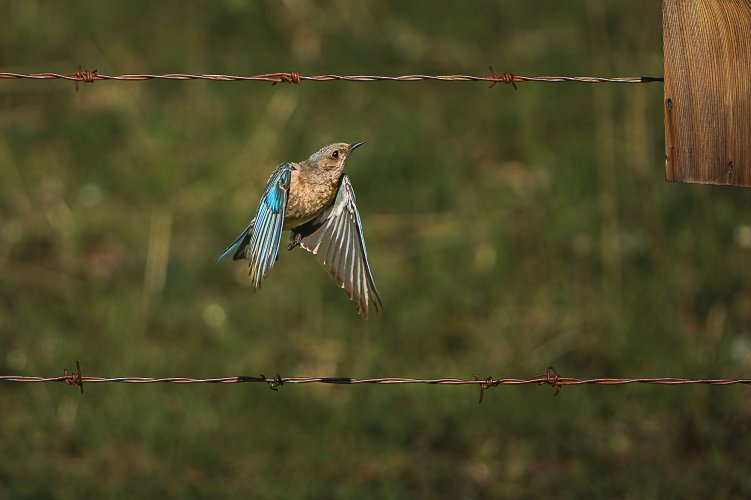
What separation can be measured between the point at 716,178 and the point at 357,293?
1.32m

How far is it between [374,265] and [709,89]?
415 cm

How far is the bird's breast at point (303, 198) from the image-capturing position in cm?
434

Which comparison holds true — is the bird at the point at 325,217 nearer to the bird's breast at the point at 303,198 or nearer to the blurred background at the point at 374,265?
the bird's breast at the point at 303,198

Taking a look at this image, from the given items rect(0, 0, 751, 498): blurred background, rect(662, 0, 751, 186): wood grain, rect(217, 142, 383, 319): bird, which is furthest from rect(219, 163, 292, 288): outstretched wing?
rect(0, 0, 751, 498): blurred background

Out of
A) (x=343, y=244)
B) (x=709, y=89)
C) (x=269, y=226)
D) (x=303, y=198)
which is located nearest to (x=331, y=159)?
(x=303, y=198)

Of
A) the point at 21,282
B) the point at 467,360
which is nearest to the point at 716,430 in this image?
the point at 467,360

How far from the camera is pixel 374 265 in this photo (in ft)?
24.7

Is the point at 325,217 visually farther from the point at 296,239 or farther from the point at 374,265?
the point at 374,265

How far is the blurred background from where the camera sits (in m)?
5.99

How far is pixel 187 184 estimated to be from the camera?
8.08 meters

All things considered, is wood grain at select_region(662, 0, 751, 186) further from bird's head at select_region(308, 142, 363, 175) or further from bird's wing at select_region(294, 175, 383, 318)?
bird's head at select_region(308, 142, 363, 175)

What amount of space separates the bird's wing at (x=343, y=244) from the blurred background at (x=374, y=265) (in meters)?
1.70

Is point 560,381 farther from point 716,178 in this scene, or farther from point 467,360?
point 467,360

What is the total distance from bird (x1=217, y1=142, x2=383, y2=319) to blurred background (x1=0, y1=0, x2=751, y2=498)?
1.70m
